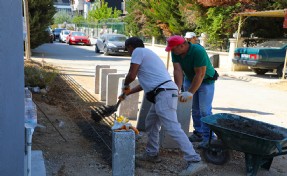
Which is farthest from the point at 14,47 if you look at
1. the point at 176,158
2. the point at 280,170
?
the point at 280,170

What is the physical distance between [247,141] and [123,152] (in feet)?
5.05

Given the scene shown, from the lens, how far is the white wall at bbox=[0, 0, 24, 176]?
9.42 ft

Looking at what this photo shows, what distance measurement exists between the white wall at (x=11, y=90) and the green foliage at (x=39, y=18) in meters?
17.5

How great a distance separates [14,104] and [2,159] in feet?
1.55

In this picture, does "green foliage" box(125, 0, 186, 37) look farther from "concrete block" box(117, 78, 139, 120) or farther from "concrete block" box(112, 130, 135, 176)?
"concrete block" box(112, 130, 135, 176)

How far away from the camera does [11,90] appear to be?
9.68 ft

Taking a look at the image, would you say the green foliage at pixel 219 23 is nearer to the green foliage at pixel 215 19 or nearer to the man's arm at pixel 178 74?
the green foliage at pixel 215 19

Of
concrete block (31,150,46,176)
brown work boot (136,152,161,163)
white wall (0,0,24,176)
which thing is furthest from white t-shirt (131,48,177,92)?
white wall (0,0,24,176)

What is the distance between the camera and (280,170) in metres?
4.94

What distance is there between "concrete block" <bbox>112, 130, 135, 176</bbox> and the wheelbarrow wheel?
4.93 feet

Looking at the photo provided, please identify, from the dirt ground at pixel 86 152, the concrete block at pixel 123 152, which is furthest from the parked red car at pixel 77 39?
the concrete block at pixel 123 152

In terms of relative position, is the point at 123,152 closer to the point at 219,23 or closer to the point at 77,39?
the point at 219,23

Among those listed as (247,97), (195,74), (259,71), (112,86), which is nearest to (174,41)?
(195,74)

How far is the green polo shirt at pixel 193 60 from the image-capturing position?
481cm
